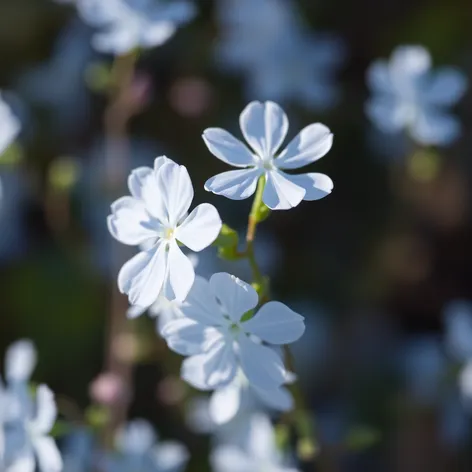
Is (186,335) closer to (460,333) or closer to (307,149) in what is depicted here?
(307,149)

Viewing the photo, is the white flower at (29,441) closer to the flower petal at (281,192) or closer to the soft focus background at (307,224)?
the flower petal at (281,192)

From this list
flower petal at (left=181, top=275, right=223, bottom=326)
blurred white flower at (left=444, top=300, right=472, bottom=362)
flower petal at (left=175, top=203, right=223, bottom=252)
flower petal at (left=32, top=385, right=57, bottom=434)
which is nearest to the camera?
flower petal at (left=175, top=203, right=223, bottom=252)

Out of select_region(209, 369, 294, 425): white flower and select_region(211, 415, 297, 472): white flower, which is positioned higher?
select_region(209, 369, 294, 425): white flower

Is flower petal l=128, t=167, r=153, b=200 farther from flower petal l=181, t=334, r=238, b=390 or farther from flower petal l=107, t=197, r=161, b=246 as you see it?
flower petal l=181, t=334, r=238, b=390

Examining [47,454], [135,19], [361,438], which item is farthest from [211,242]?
[135,19]

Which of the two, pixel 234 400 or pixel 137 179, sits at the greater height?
pixel 137 179

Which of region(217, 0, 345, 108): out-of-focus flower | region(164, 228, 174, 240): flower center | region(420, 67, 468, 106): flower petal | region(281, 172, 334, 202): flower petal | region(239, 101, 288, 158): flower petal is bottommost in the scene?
region(164, 228, 174, 240): flower center

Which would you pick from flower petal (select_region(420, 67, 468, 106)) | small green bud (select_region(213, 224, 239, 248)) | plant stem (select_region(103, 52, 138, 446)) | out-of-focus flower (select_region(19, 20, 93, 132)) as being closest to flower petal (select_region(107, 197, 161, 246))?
small green bud (select_region(213, 224, 239, 248))
